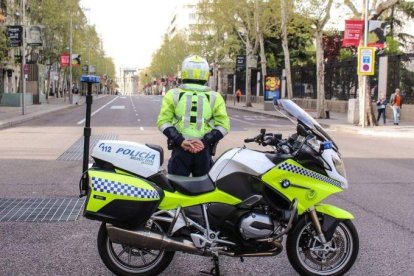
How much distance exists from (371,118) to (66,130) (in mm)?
13326

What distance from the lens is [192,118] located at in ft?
17.0

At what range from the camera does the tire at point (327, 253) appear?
15.0 feet

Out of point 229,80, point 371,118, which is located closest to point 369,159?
point 371,118

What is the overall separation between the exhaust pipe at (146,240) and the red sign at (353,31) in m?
21.7

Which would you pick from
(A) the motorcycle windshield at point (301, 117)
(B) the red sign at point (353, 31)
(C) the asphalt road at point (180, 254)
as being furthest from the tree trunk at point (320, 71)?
(A) the motorcycle windshield at point (301, 117)

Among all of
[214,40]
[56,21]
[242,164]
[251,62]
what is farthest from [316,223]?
[214,40]

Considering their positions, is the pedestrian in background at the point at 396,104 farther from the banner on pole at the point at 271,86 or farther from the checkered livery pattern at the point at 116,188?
the checkered livery pattern at the point at 116,188

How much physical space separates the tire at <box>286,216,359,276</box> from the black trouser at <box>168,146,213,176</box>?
3.90 ft

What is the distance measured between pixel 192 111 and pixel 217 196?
110cm

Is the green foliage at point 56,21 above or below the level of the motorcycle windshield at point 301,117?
above

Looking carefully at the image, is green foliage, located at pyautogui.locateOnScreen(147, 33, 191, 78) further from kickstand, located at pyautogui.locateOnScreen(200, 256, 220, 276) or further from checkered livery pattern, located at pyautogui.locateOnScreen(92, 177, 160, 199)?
checkered livery pattern, located at pyautogui.locateOnScreen(92, 177, 160, 199)

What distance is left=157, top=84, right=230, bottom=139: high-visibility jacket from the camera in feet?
16.8

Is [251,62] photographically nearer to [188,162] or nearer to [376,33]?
[376,33]

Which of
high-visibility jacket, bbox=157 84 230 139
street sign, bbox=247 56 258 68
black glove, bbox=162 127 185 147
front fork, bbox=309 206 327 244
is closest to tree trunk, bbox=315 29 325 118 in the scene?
street sign, bbox=247 56 258 68
